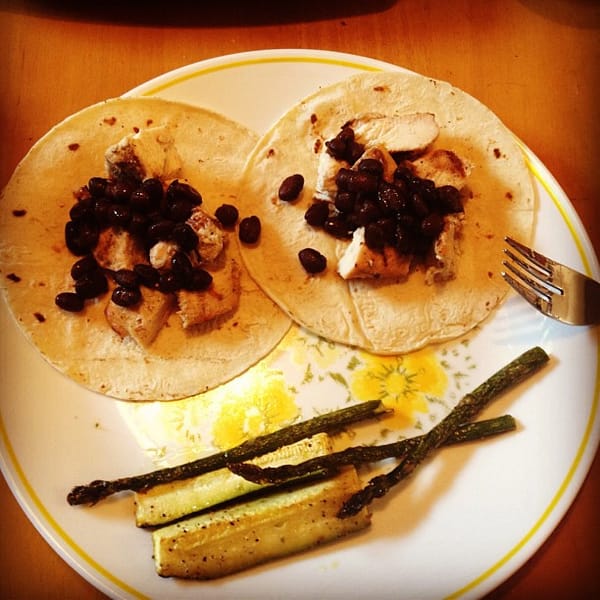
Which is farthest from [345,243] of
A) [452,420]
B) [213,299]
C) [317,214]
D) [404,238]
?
[452,420]

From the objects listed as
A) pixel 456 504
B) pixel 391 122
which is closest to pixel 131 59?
pixel 391 122

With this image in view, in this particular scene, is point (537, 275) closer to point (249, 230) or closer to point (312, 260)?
point (312, 260)

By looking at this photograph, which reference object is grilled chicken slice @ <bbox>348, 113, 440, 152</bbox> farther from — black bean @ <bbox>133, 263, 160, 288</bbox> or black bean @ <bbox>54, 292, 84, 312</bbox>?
black bean @ <bbox>54, 292, 84, 312</bbox>

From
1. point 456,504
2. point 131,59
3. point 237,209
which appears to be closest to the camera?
point 456,504

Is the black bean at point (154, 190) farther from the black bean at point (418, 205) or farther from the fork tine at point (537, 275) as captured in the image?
the fork tine at point (537, 275)

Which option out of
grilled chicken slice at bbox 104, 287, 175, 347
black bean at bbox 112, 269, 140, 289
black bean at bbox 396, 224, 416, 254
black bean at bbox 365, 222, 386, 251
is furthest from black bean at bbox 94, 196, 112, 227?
black bean at bbox 396, 224, 416, 254

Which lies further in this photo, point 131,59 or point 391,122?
point 131,59

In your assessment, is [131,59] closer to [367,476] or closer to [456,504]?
[367,476]
